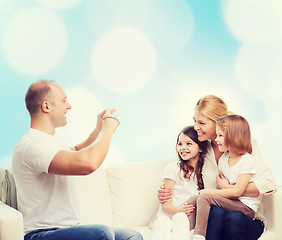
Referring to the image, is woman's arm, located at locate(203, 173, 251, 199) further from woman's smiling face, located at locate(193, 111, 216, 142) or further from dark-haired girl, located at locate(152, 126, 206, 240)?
woman's smiling face, located at locate(193, 111, 216, 142)

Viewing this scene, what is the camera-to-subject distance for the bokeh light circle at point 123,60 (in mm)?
3514

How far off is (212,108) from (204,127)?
135mm

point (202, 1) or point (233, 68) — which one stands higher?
point (202, 1)

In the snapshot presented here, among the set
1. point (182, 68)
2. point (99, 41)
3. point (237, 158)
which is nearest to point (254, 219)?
point (237, 158)

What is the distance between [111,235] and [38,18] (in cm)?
201

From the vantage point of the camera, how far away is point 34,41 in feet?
11.0

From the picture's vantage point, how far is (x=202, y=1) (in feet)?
12.5

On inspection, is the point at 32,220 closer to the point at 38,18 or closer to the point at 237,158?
the point at 237,158

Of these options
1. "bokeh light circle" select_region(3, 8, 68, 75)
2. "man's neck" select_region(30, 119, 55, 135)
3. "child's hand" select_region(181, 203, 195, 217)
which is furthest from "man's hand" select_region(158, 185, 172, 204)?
"bokeh light circle" select_region(3, 8, 68, 75)

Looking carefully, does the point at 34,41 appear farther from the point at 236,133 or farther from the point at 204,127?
the point at 236,133

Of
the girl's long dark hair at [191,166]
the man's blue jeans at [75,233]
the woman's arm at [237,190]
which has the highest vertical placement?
the girl's long dark hair at [191,166]

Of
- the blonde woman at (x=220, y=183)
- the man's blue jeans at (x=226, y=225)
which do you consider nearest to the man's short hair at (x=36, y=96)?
the blonde woman at (x=220, y=183)

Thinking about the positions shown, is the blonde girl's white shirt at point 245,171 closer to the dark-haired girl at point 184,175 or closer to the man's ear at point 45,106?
the dark-haired girl at point 184,175

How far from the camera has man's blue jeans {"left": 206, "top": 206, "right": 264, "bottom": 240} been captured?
91.4 inches
